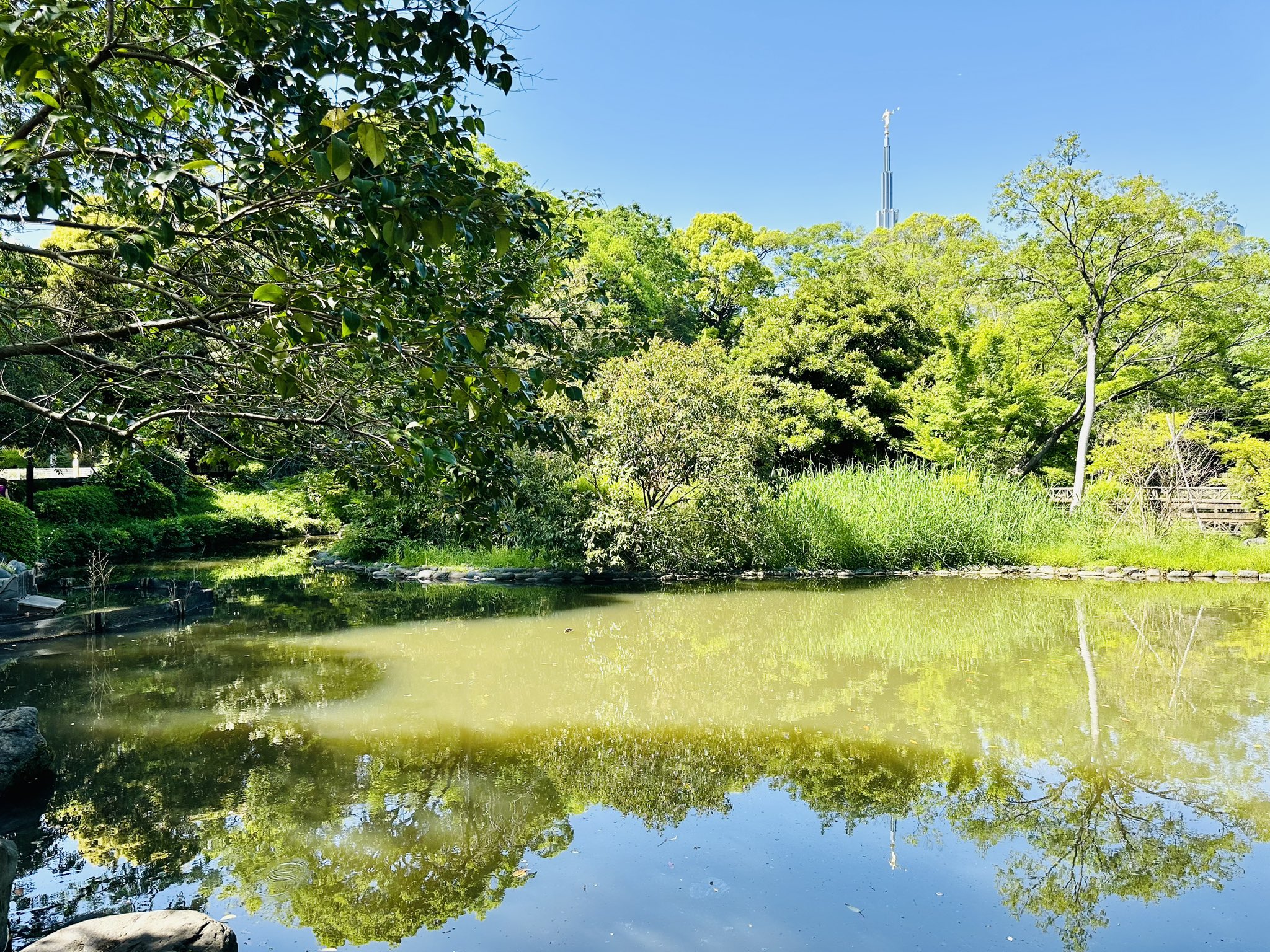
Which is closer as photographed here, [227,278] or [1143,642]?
[227,278]

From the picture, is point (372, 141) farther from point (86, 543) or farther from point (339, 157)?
point (86, 543)

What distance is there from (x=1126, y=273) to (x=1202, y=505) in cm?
487

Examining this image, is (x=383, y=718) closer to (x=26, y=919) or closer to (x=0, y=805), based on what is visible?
(x=0, y=805)

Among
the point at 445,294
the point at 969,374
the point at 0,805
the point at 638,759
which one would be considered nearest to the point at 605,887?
the point at 638,759

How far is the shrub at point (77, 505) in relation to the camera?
46.0 feet

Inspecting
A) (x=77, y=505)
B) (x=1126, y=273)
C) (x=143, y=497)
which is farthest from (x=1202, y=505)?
(x=143, y=497)

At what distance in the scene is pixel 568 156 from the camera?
23.7 ft

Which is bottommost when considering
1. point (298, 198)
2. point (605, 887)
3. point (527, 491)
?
point (605, 887)

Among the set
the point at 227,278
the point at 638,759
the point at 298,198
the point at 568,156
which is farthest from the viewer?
the point at 568,156

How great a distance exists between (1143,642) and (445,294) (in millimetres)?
8166

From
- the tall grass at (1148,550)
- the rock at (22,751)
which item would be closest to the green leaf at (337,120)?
the rock at (22,751)

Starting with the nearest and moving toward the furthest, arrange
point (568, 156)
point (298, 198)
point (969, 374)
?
point (298, 198) < point (568, 156) < point (969, 374)

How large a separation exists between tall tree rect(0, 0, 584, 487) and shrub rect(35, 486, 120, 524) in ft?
40.9

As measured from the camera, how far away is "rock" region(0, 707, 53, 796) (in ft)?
14.3
